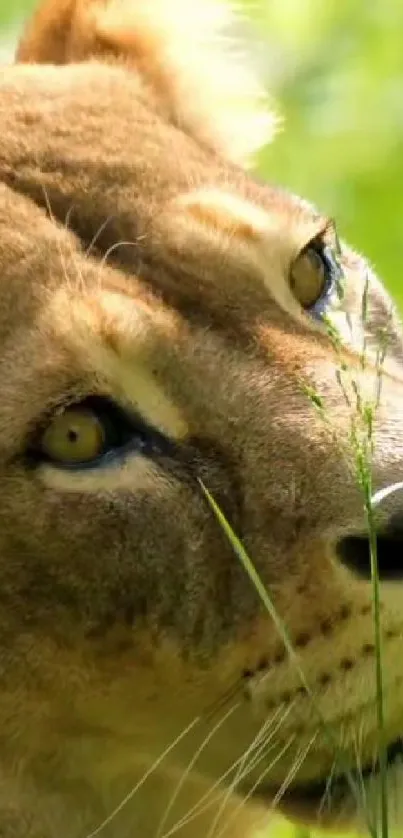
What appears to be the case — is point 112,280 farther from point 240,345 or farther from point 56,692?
point 56,692

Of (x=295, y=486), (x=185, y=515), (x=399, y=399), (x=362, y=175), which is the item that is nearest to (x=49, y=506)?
(x=185, y=515)

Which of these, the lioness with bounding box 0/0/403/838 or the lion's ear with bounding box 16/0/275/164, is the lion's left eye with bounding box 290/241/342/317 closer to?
the lioness with bounding box 0/0/403/838

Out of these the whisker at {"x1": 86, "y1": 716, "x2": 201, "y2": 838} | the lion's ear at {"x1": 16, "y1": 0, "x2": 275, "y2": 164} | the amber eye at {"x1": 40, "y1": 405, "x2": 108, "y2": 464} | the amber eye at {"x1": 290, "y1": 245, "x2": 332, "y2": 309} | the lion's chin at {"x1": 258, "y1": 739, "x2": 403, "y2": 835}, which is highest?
the lion's ear at {"x1": 16, "y1": 0, "x2": 275, "y2": 164}

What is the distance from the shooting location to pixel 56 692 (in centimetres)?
188

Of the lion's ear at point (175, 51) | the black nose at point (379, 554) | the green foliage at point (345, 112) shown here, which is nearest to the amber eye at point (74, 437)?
the black nose at point (379, 554)

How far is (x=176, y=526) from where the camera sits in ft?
6.08

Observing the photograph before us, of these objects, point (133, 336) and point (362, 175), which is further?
point (362, 175)

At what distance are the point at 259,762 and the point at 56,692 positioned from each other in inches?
9.1

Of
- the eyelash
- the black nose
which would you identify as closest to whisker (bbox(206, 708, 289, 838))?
the black nose

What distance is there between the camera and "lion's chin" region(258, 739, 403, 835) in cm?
192

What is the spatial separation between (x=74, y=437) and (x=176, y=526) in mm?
148

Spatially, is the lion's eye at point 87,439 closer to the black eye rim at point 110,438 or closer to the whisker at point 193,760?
the black eye rim at point 110,438

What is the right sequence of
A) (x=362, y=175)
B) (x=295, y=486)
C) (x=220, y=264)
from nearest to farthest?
(x=295, y=486)
(x=220, y=264)
(x=362, y=175)

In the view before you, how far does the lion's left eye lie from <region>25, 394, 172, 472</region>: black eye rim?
32 centimetres
